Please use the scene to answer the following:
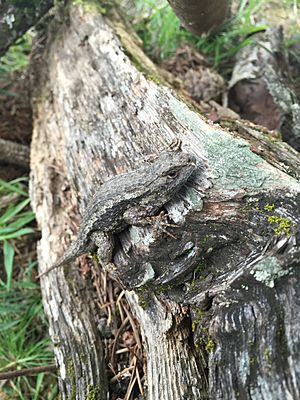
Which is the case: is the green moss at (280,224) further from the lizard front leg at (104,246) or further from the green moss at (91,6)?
the green moss at (91,6)

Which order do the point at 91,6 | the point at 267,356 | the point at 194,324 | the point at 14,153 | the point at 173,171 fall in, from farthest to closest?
the point at 14,153
the point at 91,6
the point at 173,171
the point at 194,324
the point at 267,356

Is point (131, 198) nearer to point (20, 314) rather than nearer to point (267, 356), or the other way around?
point (267, 356)

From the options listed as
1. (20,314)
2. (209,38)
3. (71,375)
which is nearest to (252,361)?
(71,375)

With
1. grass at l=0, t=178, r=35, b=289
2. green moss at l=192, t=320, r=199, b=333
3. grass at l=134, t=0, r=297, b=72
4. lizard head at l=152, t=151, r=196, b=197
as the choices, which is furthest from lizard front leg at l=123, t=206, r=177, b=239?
grass at l=134, t=0, r=297, b=72

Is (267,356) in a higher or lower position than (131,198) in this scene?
lower

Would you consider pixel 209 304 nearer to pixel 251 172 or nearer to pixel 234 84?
pixel 251 172

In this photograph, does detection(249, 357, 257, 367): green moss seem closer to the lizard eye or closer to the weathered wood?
the lizard eye
